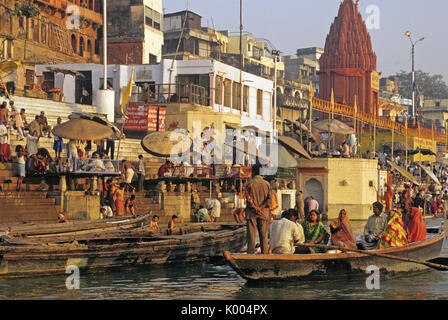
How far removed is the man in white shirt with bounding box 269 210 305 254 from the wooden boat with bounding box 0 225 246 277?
150 inches

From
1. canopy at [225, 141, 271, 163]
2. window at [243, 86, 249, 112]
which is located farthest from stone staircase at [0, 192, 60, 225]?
window at [243, 86, 249, 112]

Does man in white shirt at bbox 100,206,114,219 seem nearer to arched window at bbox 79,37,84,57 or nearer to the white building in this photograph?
the white building

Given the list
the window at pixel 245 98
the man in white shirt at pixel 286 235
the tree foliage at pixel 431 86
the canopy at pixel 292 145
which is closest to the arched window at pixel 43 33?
the window at pixel 245 98

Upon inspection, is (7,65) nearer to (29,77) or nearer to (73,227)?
(29,77)

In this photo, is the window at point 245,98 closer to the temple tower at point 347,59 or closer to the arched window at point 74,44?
the arched window at point 74,44

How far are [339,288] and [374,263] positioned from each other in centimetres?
108

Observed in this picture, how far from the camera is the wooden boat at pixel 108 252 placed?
1493 cm

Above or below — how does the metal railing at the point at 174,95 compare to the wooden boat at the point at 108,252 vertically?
above

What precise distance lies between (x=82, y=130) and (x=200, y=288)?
28.6 ft

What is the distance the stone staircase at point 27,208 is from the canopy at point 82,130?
208 cm

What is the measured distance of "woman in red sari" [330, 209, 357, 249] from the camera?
1505 centimetres

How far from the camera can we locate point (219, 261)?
1453cm

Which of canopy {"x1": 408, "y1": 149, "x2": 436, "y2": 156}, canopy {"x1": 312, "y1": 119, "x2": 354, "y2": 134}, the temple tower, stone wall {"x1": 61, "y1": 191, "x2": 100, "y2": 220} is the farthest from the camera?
the temple tower
